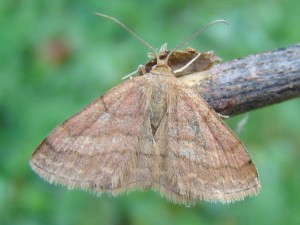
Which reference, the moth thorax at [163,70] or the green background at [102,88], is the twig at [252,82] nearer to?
the moth thorax at [163,70]

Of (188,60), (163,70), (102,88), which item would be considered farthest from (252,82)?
(102,88)

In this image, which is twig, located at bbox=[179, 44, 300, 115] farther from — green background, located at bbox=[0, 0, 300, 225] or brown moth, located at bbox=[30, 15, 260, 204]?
green background, located at bbox=[0, 0, 300, 225]

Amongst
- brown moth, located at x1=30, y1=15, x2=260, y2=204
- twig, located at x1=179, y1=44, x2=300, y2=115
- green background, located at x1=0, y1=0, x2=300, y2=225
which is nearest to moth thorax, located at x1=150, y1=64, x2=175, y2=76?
brown moth, located at x1=30, y1=15, x2=260, y2=204

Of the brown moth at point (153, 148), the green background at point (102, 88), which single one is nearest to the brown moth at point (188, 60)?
the brown moth at point (153, 148)

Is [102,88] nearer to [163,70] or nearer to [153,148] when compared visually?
[163,70]

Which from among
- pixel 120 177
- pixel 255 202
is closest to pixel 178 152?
pixel 120 177

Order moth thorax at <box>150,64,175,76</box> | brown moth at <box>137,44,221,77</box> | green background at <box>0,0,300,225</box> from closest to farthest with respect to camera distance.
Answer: brown moth at <box>137,44,221,77</box> < moth thorax at <box>150,64,175,76</box> < green background at <box>0,0,300,225</box>
